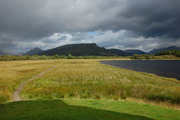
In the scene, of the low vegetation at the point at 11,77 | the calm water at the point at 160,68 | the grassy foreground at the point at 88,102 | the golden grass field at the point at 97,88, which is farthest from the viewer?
the calm water at the point at 160,68

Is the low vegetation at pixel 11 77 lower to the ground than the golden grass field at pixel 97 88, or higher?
higher

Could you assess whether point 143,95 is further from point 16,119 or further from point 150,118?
point 16,119

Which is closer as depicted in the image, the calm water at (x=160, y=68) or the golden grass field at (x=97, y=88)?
the golden grass field at (x=97, y=88)

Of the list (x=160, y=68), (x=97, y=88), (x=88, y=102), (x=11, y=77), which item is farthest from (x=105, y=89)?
(x=160, y=68)

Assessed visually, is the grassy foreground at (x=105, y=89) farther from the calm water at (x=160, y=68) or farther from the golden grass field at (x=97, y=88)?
the calm water at (x=160, y=68)

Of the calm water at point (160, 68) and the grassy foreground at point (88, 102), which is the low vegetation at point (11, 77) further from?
the calm water at point (160, 68)

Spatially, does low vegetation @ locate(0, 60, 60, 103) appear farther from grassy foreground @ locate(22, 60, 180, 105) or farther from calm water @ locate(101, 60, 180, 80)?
calm water @ locate(101, 60, 180, 80)

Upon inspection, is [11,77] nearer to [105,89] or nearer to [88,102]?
[105,89]

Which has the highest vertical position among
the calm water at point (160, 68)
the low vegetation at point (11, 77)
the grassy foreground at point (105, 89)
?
the low vegetation at point (11, 77)

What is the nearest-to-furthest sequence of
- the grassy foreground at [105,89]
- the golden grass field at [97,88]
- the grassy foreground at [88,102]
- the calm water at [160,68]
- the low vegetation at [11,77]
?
the grassy foreground at [88,102]
the low vegetation at [11,77]
the golden grass field at [97,88]
the grassy foreground at [105,89]
the calm water at [160,68]

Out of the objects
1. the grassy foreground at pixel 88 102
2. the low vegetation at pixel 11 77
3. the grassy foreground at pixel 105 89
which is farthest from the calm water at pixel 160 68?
the low vegetation at pixel 11 77

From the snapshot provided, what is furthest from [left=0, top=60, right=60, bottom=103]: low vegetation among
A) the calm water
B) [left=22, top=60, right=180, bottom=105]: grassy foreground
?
the calm water

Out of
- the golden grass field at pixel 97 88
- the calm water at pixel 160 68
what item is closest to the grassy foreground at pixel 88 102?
the golden grass field at pixel 97 88

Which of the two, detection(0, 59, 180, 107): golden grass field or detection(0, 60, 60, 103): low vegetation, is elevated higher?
detection(0, 60, 60, 103): low vegetation
